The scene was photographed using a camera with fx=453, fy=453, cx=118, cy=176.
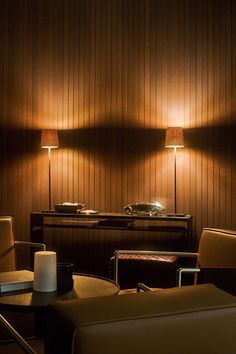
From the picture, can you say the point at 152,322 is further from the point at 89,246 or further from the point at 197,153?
the point at 89,246

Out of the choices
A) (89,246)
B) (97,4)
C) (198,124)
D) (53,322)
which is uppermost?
(97,4)

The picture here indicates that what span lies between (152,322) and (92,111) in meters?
3.83

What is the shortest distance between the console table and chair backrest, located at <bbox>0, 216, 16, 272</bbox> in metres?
0.76

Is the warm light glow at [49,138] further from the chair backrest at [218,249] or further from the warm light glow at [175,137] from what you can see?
the chair backrest at [218,249]

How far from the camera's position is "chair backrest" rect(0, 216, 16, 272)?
138 inches

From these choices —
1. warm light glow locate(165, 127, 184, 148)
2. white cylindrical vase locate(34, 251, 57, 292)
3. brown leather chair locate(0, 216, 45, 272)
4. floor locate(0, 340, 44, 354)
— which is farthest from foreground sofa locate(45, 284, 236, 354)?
warm light glow locate(165, 127, 184, 148)

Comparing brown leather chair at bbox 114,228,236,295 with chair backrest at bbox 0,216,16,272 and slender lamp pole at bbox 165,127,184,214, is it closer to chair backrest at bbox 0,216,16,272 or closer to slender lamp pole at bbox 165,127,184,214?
slender lamp pole at bbox 165,127,184,214

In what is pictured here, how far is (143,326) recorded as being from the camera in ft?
3.15

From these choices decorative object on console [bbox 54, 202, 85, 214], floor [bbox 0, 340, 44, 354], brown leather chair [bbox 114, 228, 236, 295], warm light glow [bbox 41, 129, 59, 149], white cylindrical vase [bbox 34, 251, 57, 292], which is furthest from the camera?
warm light glow [bbox 41, 129, 59, 149]

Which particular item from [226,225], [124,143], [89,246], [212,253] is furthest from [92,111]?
[212,253]

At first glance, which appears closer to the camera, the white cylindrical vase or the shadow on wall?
the white cylindrical vase

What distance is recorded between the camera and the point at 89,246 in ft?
15.4

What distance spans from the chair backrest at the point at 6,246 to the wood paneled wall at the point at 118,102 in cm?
126

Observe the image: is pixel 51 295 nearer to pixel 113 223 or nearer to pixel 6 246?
pixel 6 246
